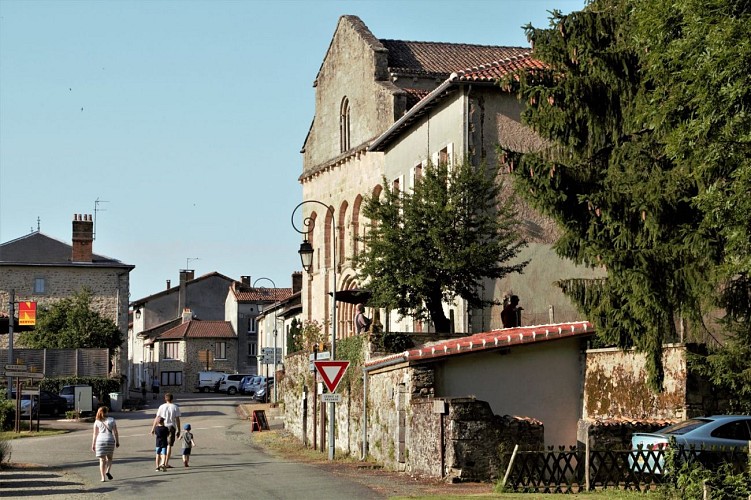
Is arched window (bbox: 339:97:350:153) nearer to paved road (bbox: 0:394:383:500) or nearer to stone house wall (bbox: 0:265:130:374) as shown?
paved road (bbox: 0:394:383:500)

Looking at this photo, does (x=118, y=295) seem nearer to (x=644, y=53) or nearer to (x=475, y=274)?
(x=475, y=274)

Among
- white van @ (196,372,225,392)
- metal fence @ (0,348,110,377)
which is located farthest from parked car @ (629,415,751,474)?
white van @ (196,372,225,392)

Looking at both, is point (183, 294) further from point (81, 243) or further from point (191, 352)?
point (81, 243)

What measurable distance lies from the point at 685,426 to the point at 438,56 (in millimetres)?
33039

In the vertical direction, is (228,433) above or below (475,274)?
below

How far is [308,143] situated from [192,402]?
19.6m

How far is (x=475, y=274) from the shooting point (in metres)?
32.3

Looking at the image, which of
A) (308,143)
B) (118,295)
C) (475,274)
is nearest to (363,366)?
(475,274)

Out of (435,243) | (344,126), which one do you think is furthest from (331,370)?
(344,126)

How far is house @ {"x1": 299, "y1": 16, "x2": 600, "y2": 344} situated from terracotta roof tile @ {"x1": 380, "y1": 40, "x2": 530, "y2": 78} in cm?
5

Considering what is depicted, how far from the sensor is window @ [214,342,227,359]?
9994 cm

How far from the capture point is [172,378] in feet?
328

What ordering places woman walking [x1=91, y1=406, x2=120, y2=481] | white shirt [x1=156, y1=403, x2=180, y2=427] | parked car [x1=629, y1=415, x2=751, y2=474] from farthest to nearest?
white shirt [x1=156, y1=403, x2=180, y2=427]
woman walking [x1=91, y1=406, x2=120, y2=481]
parked car [x1=629, y1=415, x2=751, y2=474]

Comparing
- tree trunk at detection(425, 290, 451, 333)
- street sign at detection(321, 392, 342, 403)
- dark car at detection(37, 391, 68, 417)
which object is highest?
tree trunk at detection(425, 290, 451, 333)
